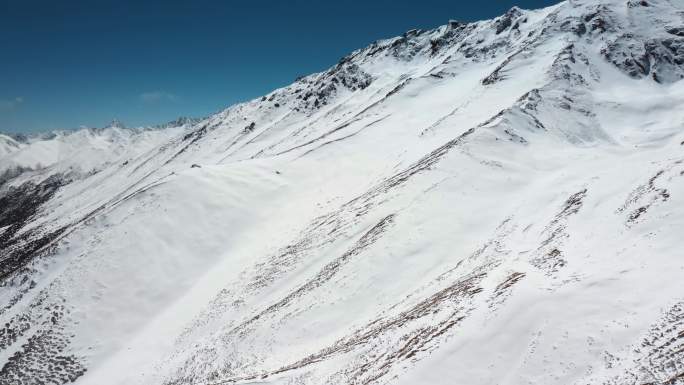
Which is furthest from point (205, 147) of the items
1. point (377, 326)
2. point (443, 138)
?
point (377, 326)

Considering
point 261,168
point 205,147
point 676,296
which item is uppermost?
point 205,147

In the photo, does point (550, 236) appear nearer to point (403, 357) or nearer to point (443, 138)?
point (403, 357)

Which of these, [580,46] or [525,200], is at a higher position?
[580,46]

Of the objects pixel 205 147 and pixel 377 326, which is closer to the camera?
pixel 377 326

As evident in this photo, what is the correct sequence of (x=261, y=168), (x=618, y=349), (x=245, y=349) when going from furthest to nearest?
(x=261, y=168) → (x=245, y=349) → (x=618, y=349)

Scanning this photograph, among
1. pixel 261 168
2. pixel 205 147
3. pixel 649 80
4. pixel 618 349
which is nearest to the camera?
pixel 618 349

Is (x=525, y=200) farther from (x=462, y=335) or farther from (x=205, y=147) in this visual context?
(x=205, y=147)
